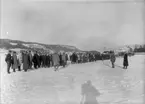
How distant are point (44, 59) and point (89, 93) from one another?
2.51 ft

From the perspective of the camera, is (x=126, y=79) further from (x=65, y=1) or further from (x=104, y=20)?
(x=65, y=1)

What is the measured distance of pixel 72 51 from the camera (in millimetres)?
2412

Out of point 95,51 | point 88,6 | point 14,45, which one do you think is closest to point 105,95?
point 95,51

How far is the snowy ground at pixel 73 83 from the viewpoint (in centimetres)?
235

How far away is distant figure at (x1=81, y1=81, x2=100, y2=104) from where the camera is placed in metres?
2.35

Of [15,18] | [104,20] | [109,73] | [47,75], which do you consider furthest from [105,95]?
[15,18]

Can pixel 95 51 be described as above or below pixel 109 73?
above

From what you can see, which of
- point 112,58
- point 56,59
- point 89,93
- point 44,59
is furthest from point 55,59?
point 112,58

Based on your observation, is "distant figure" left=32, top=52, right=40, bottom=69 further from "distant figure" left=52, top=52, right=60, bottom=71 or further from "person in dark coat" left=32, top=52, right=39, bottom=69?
"distant figure" left=52, top=52, right=60, bottom=71

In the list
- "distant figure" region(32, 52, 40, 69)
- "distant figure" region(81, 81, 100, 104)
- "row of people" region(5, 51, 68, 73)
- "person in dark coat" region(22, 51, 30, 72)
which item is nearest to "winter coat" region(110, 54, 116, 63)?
"distant figure" region(81, 81, 100, 104)

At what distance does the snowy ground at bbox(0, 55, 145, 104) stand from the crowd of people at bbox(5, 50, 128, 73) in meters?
0.06

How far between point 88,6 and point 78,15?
190mm

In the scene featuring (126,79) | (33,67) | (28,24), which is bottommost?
(126,79)

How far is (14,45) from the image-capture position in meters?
2.38
